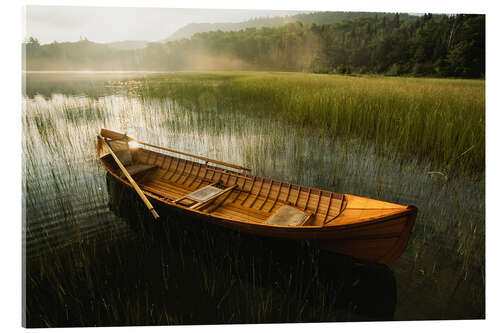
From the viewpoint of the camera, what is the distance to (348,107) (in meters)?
6.09

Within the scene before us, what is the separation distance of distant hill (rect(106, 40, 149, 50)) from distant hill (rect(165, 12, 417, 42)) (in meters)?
0.37

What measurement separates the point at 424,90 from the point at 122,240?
5410 mm

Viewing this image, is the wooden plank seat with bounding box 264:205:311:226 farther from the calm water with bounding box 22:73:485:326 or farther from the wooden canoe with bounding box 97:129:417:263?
the calm water with bounding box 22:73:485:326

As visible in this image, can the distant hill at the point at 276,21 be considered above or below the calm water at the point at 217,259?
above

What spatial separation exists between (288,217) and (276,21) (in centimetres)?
262

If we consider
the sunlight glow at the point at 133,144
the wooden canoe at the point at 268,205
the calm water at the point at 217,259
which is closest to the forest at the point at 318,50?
the calm water at the point at 217,259

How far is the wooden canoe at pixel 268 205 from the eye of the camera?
94.3 inches

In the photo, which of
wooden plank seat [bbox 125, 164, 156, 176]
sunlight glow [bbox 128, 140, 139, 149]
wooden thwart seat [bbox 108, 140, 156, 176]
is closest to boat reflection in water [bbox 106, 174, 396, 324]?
wooden plank seat [bbox 125, 164, 156, 176]

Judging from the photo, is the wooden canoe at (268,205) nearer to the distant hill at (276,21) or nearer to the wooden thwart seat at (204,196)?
the wooden thwart seat at (204,196)

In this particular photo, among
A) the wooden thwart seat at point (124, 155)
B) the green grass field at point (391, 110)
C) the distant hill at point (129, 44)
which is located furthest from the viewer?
the wooden thwart seat at point (124, 155)

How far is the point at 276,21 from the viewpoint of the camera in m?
3.19

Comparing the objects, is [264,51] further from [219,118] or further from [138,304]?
[138,304]

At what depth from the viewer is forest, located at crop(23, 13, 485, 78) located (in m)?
2.98

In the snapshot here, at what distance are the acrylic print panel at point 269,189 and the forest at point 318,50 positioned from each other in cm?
3
